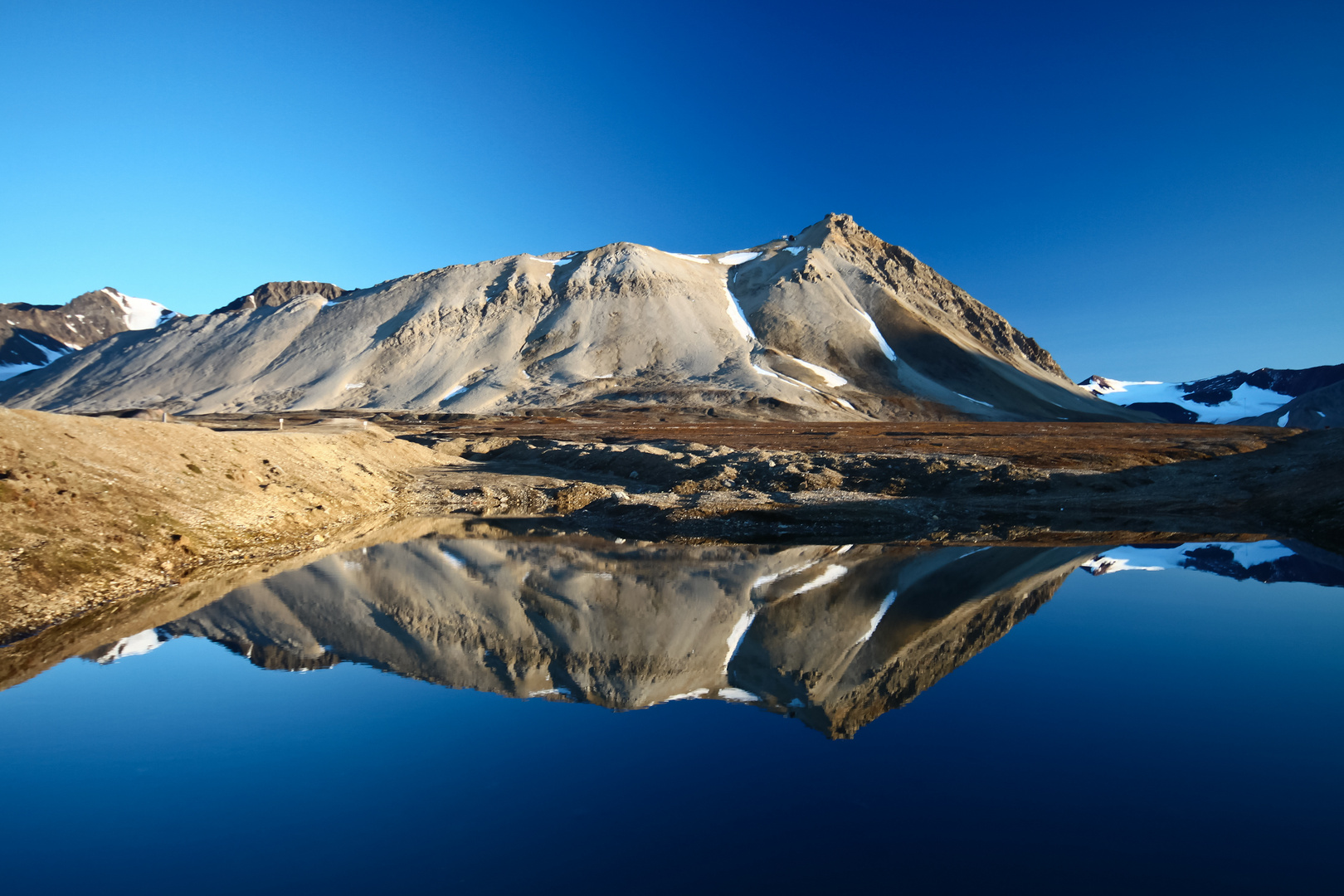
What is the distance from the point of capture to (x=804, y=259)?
17388cm

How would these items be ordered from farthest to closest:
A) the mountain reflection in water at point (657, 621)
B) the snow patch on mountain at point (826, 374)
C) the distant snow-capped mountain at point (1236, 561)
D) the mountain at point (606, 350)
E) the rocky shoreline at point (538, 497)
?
the snow patch on mountain at point (826, 374), the mountain at point (606, 350), the distant snow-capped mountain at point (1236, 561), the rocky shoreline at point (538, 497), the mountain reflection in water at point (657, 621)

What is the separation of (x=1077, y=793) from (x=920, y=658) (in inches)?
184

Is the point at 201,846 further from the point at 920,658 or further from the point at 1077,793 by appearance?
the point at 920,658

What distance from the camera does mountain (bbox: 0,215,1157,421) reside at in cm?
13300

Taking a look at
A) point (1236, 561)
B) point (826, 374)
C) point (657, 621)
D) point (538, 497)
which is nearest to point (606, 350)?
point (826, 374)

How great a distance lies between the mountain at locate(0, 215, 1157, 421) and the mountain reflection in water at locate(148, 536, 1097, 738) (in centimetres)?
9783

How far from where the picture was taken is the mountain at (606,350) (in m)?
133

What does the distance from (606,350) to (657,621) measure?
436ft

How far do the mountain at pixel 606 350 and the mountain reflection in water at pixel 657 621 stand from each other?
9783 cm

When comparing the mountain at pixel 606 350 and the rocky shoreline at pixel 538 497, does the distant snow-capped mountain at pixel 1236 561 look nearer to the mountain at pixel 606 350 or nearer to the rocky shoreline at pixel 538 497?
the rocky shoreline at pixel 538 497

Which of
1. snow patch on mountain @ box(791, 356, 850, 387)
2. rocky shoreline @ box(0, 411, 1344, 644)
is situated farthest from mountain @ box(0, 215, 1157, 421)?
rocky shoreline @ box(0, 411, 1344, 644)

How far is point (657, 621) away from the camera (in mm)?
15281

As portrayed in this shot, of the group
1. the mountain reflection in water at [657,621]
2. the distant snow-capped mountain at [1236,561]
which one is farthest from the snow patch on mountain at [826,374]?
the mountain reflection in water at [657,621]

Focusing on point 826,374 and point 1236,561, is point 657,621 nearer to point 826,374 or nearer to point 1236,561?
point 1236,561
